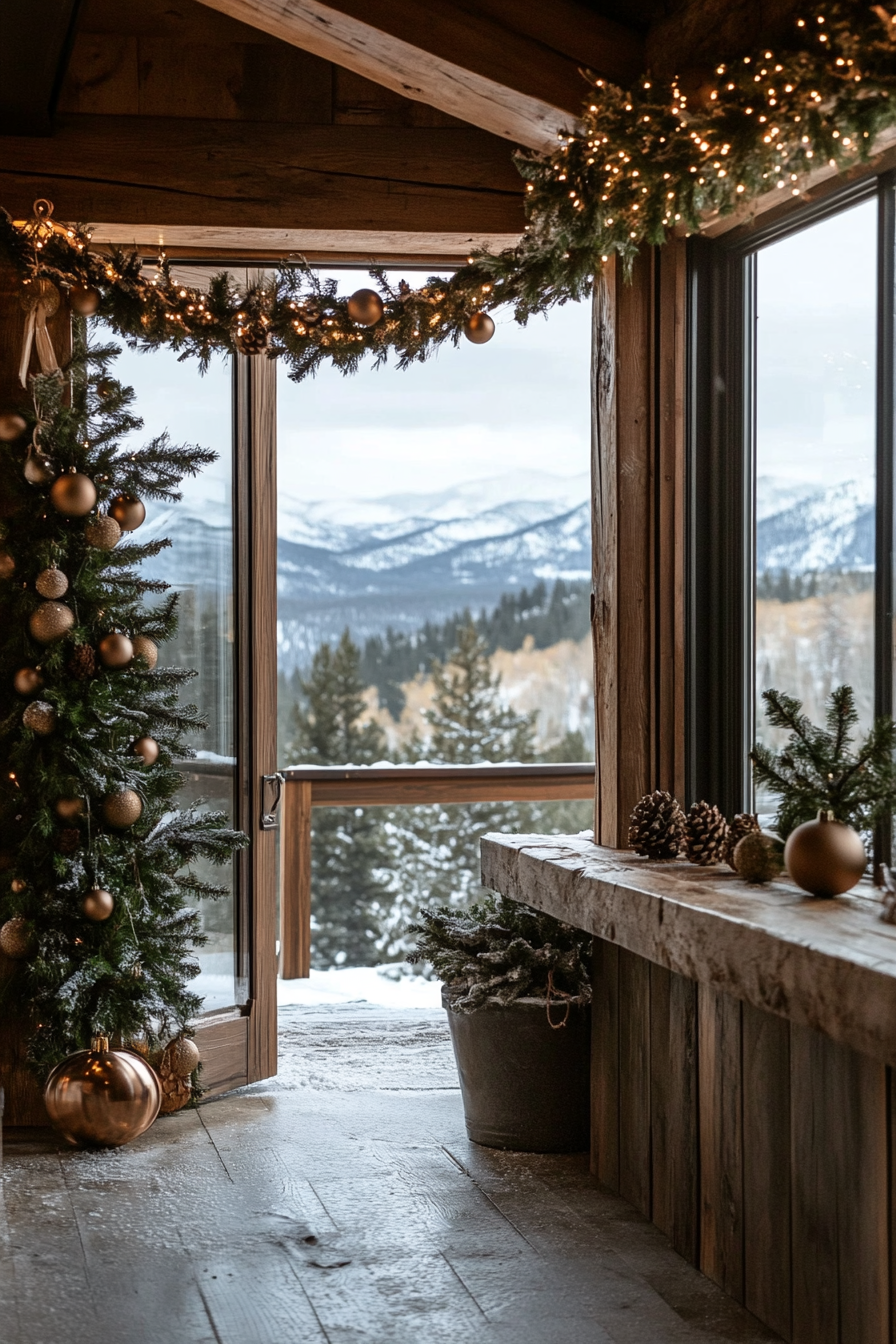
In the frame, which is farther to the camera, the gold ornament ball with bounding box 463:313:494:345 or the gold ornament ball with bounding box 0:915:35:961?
the gold ornament ball with bounding box 0:915:35:961

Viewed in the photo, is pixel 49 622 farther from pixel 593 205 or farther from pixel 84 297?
pixel 593 205

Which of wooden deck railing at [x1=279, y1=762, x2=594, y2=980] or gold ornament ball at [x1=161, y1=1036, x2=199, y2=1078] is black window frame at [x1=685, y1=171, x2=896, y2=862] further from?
wooden deck railing at [x1=279, y1=762, x2=594, y2=980]

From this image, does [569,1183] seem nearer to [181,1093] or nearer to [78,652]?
[181,1093]

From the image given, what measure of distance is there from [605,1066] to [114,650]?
161 centimetres

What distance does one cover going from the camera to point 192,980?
3.66 meters

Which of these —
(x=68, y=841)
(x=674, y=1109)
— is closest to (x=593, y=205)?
(x=674, y=1109)

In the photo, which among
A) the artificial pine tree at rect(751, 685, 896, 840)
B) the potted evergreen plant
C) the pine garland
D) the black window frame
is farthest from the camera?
the potted evergreen plant

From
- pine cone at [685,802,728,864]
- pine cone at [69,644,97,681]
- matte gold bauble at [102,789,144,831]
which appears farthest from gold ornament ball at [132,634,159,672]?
pine cone at [685,802,728,864]

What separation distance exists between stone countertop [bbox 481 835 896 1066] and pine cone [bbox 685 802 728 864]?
4 cm

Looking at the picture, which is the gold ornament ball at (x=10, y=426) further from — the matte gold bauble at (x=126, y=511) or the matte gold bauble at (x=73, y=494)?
the matte gold bauble at (x=126, y=511)

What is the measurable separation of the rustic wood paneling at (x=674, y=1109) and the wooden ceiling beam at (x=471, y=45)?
2.05 meters

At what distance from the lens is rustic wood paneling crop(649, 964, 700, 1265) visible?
A: 8.40 feet

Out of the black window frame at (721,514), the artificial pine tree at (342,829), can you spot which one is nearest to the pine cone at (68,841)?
the black window frame at (721,514)

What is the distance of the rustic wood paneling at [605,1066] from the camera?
2.95m
